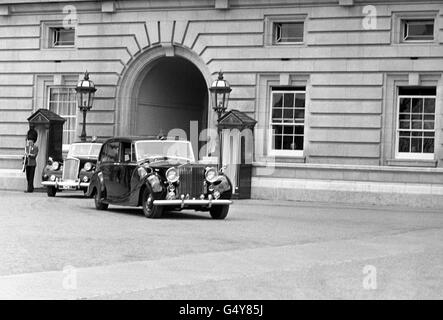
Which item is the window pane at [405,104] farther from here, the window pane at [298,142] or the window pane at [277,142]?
the window pane at [277,142]

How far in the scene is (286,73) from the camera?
30609mm

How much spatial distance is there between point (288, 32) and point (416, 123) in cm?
498

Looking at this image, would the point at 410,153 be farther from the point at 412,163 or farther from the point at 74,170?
the point at 74,170

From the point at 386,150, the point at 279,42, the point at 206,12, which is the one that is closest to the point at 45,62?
the point at 206,12

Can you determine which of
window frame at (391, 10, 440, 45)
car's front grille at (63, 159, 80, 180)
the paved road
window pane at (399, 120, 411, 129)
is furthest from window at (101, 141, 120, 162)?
window frame at (391, 10, 440, 45)

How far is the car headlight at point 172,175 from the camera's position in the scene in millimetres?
20406

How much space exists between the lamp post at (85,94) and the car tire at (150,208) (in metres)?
11.6

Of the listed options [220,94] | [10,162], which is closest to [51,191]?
[220,94]

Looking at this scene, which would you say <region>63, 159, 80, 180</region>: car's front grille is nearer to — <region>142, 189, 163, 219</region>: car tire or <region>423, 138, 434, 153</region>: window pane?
<region>142, 189, 163, 219</region>: car tire

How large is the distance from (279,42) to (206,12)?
8.49ft

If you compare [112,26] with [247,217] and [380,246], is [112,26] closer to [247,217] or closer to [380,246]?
[247,217]

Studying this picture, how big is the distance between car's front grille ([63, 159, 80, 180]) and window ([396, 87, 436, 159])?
9.26 metres

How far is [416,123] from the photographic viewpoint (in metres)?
29.2
